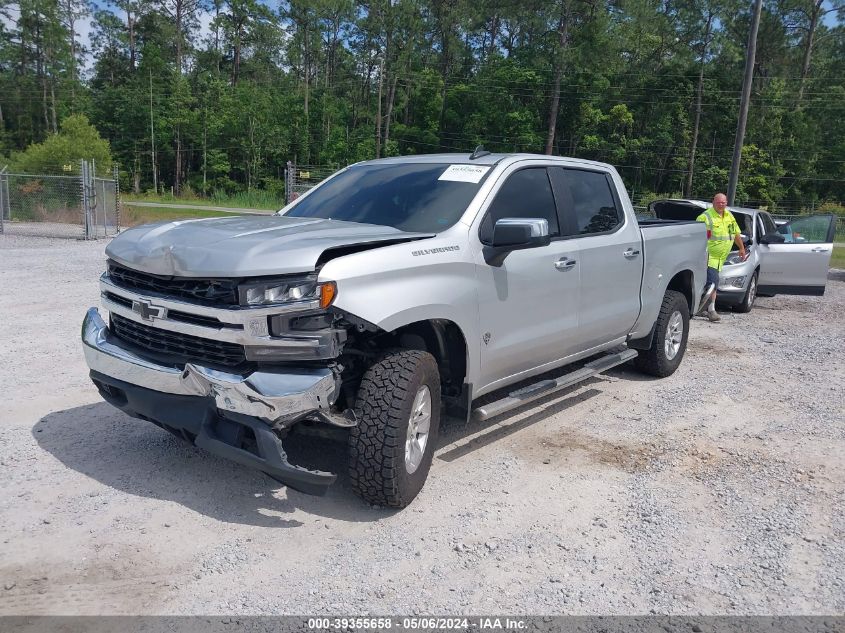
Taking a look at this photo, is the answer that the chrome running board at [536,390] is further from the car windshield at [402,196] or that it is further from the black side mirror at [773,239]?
the black side mirror at [773,239]

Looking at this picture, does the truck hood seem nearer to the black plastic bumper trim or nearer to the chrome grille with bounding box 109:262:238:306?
the chrome grille with bounding box 109:262:238:306

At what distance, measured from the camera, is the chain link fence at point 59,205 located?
19.5m

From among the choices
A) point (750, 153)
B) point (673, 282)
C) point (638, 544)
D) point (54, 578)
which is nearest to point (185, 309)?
point (54, 578)

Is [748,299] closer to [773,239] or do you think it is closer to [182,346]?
[773,239]

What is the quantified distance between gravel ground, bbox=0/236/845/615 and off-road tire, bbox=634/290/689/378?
0.80 meters

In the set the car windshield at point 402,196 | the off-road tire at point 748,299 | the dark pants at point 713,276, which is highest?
the car windshield at point 402,196

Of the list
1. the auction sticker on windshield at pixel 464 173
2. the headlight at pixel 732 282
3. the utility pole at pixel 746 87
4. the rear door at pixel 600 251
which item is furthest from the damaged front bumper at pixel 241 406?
the utility pole at pixel 746 87

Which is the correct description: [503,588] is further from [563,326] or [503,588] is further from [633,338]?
[633,338]

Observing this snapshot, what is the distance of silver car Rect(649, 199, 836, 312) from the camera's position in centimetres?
1204

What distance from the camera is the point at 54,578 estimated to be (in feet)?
10.2

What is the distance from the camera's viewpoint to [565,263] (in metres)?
5.09

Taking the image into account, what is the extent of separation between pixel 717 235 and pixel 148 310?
894 cm

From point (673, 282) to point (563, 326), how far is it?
8.99 feet

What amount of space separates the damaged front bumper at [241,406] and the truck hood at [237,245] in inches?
20.3
